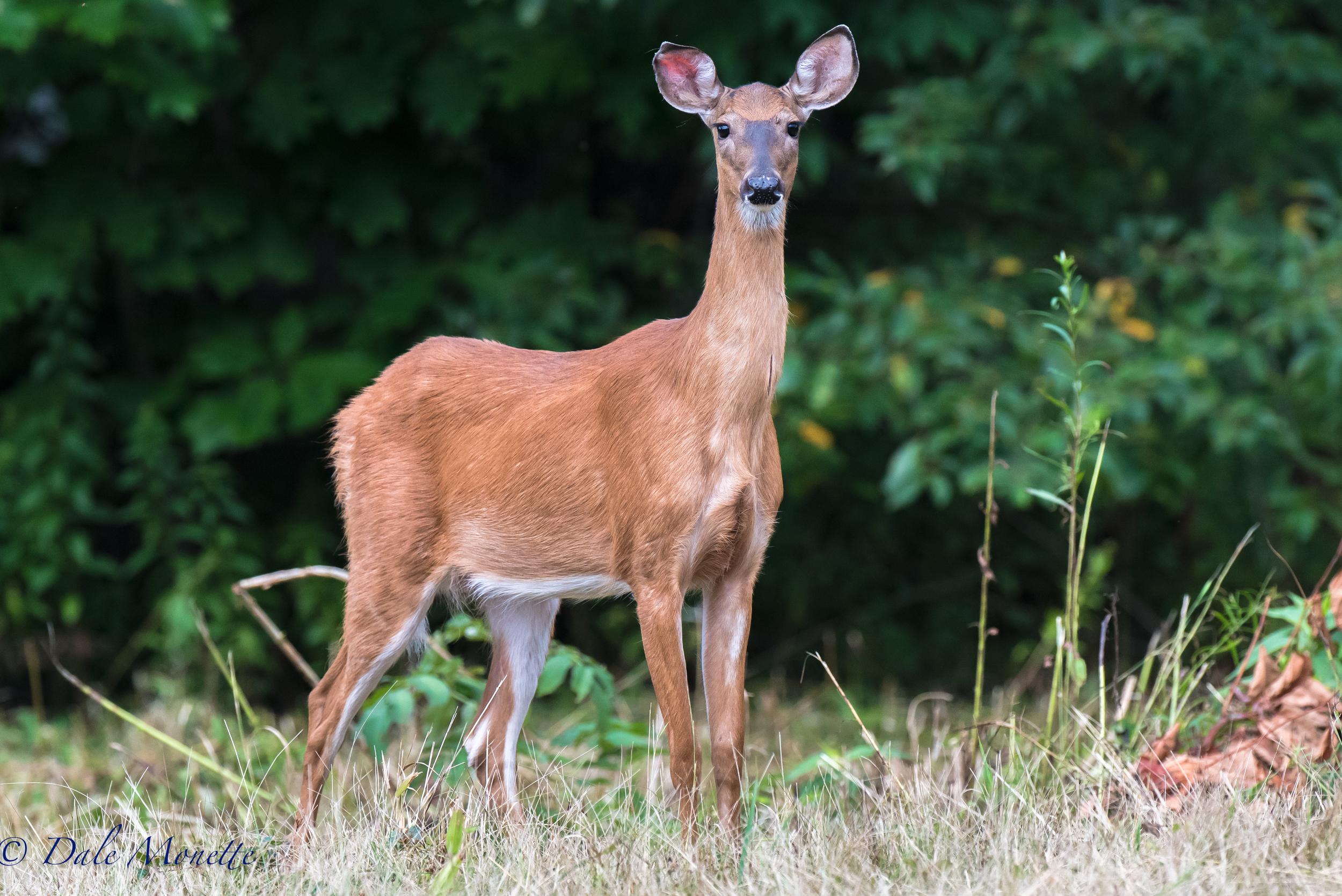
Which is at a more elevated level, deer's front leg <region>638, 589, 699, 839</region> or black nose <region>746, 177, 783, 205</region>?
black nose <region>746, 177, 783, 205</region>

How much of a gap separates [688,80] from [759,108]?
1.00 ft

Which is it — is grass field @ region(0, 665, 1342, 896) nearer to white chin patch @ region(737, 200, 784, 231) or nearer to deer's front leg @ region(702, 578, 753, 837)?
deer's front leg @ region(702, 578, 753, 837)

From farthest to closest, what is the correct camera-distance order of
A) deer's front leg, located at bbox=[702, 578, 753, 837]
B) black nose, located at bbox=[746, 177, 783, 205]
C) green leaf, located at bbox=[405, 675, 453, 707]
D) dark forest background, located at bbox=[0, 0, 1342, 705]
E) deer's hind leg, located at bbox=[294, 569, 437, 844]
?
dark forest background, located at bbox=[0, 0, 1342, 705] < green leaf, located at bbox=[405, 675, 453, 707] < deer's hind leg, located at bbox=[294, 569, 437, 844] < deer's front leg, located at bbox=[702, 578, 753, 837] < black nose, located at bbox=[746, 177, 783, 205]

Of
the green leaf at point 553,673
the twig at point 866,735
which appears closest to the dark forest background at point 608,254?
the twig at point 866,735

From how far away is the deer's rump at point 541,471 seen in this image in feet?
13.0

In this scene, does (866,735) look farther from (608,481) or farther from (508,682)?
(508,682)

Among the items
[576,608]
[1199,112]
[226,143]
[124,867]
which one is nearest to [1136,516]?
[1199,112]

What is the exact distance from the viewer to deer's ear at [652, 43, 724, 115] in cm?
415

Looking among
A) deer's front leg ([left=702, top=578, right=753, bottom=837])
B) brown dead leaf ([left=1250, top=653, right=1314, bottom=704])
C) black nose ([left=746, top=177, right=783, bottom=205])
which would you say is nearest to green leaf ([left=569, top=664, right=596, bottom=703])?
deer's front leg ([left=702, top=578, right=753, bottom=837])

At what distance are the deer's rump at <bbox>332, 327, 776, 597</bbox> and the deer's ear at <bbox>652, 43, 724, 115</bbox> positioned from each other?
0.65m

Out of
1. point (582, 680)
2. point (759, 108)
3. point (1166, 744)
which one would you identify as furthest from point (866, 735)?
point (759, 108)

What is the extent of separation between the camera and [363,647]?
14.7 ft

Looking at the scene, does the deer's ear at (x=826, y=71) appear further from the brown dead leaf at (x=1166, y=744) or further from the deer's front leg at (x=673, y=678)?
the brown dead leaf at (x=1166, y=744)

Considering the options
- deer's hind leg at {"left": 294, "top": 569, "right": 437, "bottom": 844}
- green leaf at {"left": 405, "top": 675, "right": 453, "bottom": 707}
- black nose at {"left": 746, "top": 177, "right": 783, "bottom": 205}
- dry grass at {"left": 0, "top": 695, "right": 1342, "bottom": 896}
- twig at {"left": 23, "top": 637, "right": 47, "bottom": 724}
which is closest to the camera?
dry grass at {"left": 0, "top": 695, "right": 1342, "bottom": 896}
